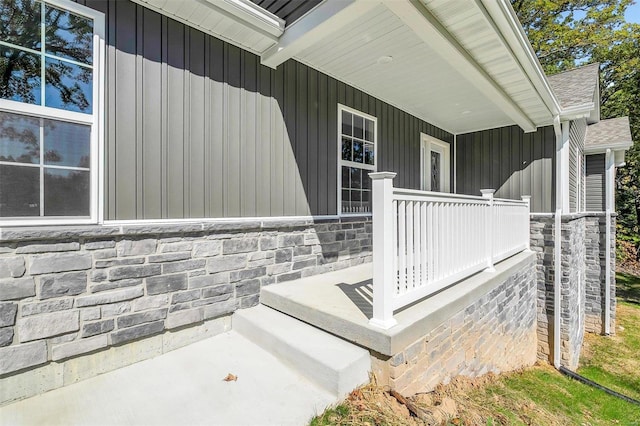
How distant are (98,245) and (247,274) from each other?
1409 mm

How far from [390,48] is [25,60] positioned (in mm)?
3487

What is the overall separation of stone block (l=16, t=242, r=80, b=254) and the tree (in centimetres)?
1521

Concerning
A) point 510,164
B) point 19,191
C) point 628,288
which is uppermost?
point 510,164

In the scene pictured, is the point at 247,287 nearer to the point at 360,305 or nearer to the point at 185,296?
the point at 185,296

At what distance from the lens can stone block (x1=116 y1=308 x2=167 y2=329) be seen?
2.60 metres

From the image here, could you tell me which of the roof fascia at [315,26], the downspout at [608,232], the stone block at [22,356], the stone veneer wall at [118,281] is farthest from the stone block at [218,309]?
the downspout at [608,232]

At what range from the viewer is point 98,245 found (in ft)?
8.15

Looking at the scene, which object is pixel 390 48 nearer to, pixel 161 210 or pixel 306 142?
pixel 306 142

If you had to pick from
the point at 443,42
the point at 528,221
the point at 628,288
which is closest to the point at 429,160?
the point at 528,221

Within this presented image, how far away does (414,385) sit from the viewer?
2.46 meters

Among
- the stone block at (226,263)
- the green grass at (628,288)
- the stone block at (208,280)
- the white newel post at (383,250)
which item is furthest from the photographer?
the green grass at (628,288)

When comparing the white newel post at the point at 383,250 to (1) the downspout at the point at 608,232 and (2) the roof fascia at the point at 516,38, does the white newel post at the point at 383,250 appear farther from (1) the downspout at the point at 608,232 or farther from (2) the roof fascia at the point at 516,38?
(1) the downspout at the point at 608,232

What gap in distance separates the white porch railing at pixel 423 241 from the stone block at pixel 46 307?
2329mm

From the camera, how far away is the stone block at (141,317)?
2599mm
